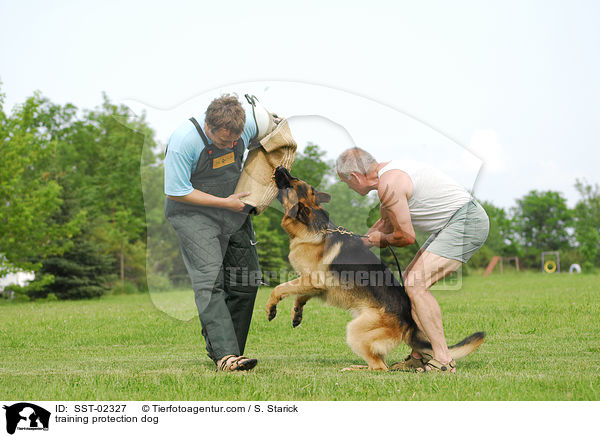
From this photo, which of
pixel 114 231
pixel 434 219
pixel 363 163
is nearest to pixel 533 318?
pixel 434 219

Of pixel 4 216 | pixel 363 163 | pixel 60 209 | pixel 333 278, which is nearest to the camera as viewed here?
pixel 363 163

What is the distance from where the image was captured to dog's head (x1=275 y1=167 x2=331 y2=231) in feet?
18.7

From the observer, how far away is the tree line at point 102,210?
6.05 m

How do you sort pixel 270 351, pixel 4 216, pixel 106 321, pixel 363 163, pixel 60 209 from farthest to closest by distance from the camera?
pixel 60 209, pixel 4 216, pixel 106 321, pixel 270 351, pixel 363 163

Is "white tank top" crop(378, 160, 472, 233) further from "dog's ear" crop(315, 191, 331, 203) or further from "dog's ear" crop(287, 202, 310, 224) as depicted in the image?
"dog's ear" crop(287, 202, 310, 224)

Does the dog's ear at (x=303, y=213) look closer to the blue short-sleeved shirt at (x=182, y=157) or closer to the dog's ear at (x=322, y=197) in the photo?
the dog's ear at (x=322, y=197)

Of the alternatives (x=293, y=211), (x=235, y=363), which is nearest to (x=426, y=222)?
(x=293, y=211)

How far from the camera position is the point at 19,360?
26.4ft

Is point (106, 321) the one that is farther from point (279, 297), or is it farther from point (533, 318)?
point (533, 318)

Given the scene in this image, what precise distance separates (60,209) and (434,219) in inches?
1098

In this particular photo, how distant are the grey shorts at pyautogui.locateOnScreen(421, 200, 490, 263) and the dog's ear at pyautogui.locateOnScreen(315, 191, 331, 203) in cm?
112

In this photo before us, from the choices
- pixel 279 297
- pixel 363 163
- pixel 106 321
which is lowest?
pixel 106 321

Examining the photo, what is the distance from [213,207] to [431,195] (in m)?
2.17

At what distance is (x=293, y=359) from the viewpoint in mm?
7223
